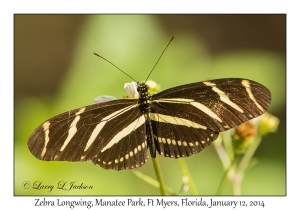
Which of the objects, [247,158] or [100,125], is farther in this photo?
[247,158]

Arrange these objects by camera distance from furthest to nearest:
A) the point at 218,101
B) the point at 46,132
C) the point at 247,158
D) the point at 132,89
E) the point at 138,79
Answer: the point at 138,79 < the point at 247,158 < the point at 132,89 < the point at 218,101 < the point at 46,132

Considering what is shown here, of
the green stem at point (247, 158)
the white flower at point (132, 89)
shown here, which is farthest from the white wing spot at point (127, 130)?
the green stem at point (247, 158)

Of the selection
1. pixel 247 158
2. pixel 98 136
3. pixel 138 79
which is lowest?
pixel 247 158

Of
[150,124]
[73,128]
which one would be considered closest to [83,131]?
[73,128]

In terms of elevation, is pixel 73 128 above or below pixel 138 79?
below

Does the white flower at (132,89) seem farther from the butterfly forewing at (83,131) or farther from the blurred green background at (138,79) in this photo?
the blurred green background at (138,79)

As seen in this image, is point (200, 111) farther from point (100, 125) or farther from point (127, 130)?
point (100, 125)
